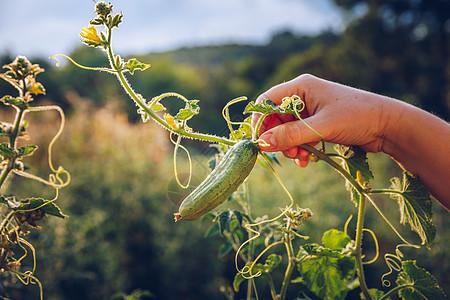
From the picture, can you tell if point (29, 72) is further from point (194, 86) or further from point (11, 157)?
point (194, 86)


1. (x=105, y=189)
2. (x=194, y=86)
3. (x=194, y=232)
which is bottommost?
(x=194, y=232)

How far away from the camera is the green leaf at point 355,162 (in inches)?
48.7

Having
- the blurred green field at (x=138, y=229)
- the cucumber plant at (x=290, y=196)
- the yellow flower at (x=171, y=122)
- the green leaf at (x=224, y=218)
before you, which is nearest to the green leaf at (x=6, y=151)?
the cucumber plant at (x=290, y=196)

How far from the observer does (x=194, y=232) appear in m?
4.16

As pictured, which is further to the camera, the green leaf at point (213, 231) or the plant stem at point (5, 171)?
the green leaf at point (213, 231)

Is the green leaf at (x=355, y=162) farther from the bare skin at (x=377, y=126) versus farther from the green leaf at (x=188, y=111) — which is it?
the green leaf at (x=188, y=111)

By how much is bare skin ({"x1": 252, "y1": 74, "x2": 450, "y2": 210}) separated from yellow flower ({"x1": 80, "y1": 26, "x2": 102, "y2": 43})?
644 millimetres

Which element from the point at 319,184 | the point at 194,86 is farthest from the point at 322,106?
the point at 194,86

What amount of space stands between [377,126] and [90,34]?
1111 mm

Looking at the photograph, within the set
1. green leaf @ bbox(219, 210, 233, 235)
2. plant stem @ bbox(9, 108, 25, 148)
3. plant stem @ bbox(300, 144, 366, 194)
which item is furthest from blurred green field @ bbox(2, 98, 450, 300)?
plant stem @ bbox(9, 108, 25, 148)

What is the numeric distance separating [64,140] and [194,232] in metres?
3.23

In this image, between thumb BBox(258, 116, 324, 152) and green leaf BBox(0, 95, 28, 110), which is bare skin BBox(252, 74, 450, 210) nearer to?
thumb BBox(258, 116, 324, 152)

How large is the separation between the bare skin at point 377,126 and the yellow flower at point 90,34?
0.64m

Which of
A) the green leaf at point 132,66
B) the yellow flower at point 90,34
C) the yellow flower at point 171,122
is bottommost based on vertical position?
the yellow flower at point 171,122
